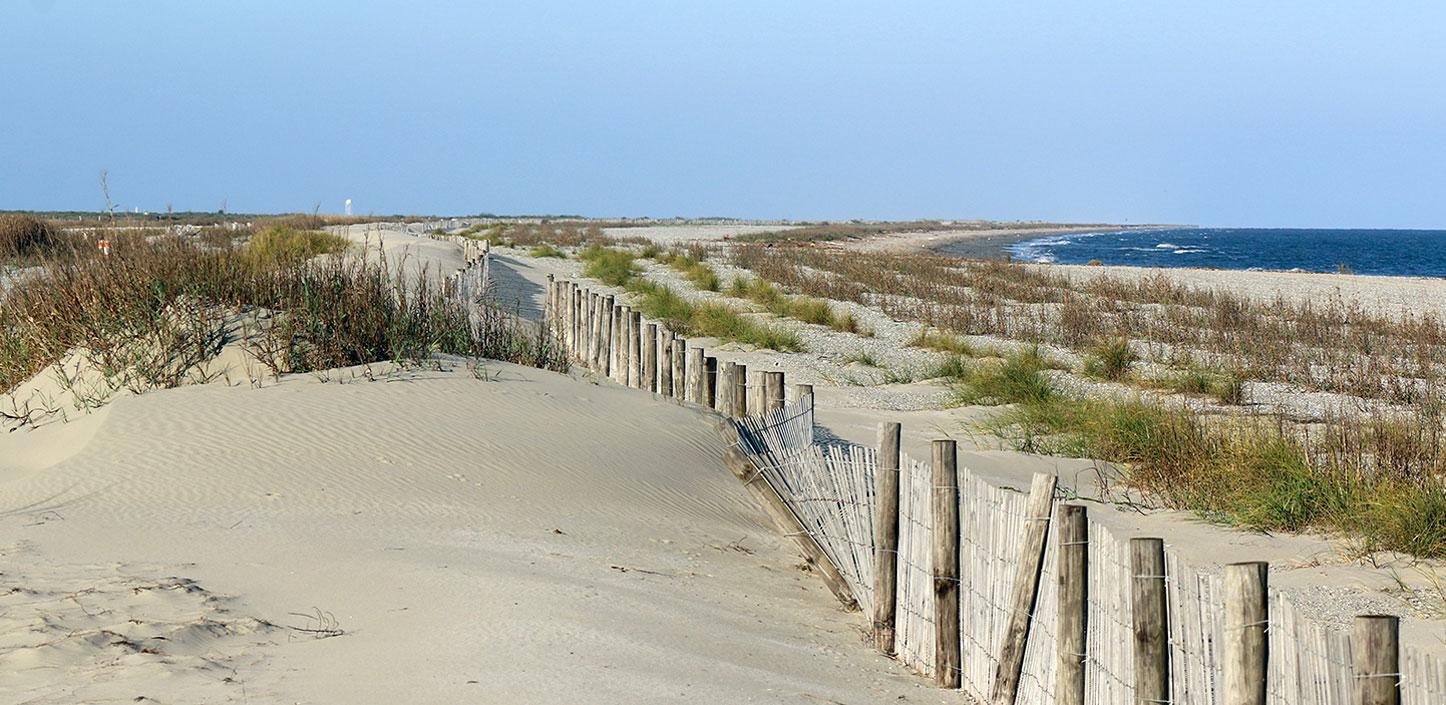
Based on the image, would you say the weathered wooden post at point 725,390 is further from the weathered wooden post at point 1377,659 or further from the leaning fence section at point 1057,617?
the weathered wooden post at point 1377,659

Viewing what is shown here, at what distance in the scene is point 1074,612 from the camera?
4129mm

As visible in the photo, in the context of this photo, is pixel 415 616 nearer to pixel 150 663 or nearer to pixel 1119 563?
pixel 150 663

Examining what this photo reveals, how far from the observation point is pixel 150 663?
13.4 ft

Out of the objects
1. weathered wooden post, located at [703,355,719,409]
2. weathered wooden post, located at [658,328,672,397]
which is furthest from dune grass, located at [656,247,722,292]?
weathered wooden post, located at [703,355,719,409]

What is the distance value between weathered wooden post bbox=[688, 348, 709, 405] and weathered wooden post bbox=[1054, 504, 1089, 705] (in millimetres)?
5596

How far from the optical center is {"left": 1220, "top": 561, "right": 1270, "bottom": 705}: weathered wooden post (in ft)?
11.0

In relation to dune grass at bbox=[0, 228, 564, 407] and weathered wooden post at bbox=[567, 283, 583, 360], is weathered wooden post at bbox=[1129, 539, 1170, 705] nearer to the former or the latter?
dune grass at bbox=[0, 228, 564, 407]

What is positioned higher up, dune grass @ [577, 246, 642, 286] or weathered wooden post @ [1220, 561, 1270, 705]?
dune grass @ [577, 246, 642, 286]

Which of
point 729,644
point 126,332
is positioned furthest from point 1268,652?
point 126,332

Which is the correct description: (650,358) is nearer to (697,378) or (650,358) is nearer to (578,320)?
(697,378)

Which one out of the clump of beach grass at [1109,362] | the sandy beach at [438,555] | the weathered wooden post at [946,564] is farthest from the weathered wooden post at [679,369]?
the clump of beach grass at [1109,362]

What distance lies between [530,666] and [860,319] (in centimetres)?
1597

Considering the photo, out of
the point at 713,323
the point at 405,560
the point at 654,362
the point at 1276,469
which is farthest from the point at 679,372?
the point at 713,323

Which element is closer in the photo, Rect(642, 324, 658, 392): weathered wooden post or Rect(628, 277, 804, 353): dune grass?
Rect(642, 324, 658, 392): weathered wooden post
